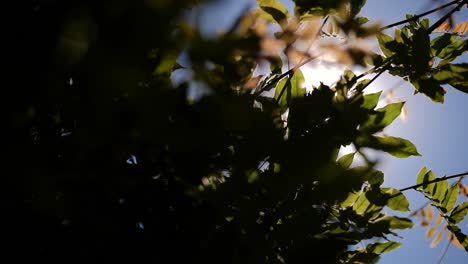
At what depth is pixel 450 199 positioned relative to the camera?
1.89m

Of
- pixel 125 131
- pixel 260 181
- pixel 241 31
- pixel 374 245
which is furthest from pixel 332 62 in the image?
pixel 374 245

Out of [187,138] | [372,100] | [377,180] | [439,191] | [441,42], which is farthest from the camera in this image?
[439,191]

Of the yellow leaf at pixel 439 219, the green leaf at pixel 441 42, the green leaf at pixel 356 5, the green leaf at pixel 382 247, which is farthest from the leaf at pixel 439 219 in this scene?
the green leaf at pixel 356 5

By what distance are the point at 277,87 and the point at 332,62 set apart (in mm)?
809

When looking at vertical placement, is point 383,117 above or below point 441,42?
below

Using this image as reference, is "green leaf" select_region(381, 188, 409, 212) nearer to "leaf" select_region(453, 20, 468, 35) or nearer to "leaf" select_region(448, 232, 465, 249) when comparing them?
"leaf" select_region(448, 232, 465, 249)

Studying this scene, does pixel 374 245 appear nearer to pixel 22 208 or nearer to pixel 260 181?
pixel 260 181

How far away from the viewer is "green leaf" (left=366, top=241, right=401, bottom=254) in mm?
1529

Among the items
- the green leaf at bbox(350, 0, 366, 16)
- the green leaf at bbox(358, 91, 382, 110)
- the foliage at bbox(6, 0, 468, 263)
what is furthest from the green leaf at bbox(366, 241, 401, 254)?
the green leaf at bbox(350, 0, 366, 16)

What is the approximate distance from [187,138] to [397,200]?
1198mm

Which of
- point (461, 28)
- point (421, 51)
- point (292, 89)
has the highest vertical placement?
point (461, 28)

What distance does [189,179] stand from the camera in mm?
1006

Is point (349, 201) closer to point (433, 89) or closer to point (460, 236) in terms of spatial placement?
point (433, 89)

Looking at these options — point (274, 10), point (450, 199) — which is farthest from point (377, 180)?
point (274, 10)
